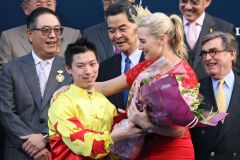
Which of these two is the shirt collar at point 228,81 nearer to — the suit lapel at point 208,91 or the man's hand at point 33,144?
the suit lapel at point 208,91

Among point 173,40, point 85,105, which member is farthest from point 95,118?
point 173,40

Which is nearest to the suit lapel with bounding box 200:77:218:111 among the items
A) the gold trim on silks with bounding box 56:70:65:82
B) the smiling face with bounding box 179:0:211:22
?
the smiling face with bounding box 179:0:211:22

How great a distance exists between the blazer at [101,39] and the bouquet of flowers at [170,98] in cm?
176

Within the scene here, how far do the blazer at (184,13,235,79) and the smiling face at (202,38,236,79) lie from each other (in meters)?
0.53

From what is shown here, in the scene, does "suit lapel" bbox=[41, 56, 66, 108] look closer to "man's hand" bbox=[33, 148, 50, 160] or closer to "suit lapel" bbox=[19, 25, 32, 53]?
"man's hand" bbox=[33, 148, 50, 160]

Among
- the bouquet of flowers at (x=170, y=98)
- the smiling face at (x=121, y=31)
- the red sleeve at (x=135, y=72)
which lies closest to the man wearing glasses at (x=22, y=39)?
the smiling face at (x=121, y=31)

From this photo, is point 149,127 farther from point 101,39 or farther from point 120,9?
point 101,39

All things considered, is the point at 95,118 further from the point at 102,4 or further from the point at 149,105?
the point at 102,4

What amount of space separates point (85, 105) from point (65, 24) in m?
2.74

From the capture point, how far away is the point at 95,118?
191 inches

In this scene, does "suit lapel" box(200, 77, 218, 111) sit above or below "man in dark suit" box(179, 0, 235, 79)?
below

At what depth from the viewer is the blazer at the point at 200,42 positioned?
6.24 meters

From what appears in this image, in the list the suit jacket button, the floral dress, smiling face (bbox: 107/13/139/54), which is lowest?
the suit jacket button

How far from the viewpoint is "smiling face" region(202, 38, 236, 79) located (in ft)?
18.4
